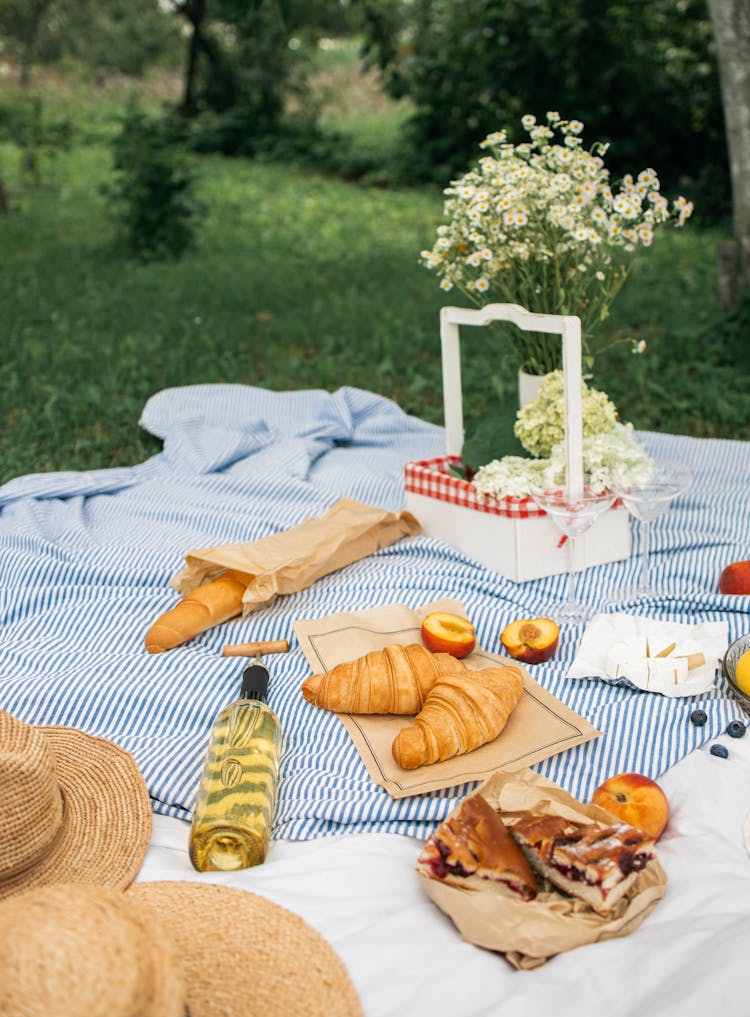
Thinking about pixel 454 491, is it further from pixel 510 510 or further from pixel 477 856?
pixel 477 856

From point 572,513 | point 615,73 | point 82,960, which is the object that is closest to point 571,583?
point 572,513

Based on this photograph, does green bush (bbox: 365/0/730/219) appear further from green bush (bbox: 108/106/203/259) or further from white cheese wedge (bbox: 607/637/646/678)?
white cheese wedge (bbox: 607/637/646/678)

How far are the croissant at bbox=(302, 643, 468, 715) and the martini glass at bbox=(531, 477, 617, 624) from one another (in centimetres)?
66

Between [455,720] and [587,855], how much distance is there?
57cm

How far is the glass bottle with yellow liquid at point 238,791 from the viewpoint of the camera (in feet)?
7.16

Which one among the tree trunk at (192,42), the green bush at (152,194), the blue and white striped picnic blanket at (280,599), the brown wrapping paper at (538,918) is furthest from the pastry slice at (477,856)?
the tree trunk at (192,42)

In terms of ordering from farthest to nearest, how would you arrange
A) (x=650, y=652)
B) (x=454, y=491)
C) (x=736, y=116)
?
(x=736, y=116) → (x=454, y=491) → (x=650, y=652)

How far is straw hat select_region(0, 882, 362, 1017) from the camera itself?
1.32 m

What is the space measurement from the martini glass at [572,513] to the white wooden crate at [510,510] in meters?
0.06

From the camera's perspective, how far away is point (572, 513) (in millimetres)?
3172

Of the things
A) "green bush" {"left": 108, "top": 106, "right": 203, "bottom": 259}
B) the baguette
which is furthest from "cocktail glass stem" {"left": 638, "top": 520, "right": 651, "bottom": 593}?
"green bush" {"left": 108, "top": 106, "right": 203, "bottom": 259}

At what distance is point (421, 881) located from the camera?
2.11 metres

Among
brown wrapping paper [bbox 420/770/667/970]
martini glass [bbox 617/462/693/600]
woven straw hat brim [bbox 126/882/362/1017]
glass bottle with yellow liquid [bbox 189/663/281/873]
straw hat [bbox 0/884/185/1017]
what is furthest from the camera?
martini glass [bbox 617/462/693/600]

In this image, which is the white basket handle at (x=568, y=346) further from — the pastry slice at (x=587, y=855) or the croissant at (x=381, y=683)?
the pastry slice at (x=587, y=855)
